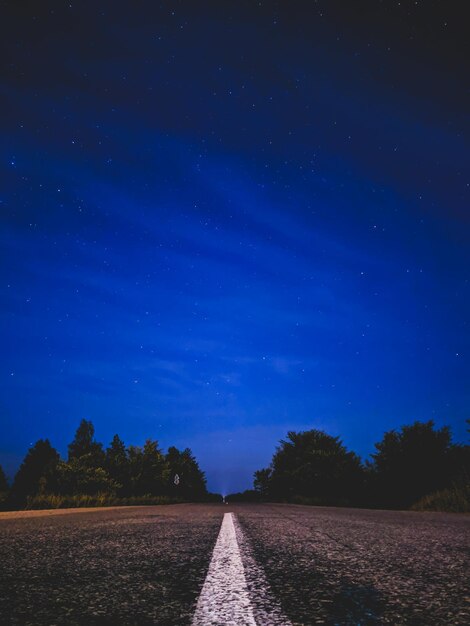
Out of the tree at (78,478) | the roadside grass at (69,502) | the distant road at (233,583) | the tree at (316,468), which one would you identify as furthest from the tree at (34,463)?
the distant road at (233,583)

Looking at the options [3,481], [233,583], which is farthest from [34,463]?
[233,583]

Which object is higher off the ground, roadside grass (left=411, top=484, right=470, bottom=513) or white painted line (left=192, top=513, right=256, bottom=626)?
white painted line (left=192, top=513, right=256, bottom=626)

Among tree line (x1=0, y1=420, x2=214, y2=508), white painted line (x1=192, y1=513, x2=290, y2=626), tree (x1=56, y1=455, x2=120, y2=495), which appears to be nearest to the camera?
white painted line (x1=192, y1=513, x2=290, y2=626)

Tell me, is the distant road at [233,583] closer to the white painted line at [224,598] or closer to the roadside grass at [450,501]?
the white painted line at [224,598]

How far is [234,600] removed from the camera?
1659mm

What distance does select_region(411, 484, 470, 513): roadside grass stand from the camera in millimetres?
11120

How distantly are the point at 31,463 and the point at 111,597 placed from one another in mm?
65300

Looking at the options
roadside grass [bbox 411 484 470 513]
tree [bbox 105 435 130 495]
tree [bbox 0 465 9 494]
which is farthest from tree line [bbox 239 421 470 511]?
tree [bbox 0 465 9 494]

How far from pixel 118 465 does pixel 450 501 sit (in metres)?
23.1

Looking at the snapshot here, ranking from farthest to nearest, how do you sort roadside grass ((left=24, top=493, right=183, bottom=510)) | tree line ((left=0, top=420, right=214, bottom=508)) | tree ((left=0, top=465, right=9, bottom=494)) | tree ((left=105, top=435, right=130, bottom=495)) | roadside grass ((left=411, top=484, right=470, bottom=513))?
tree ((left=0, top=465, right=9, bottom=494)) → tree ((left=105, top=435, right=130, bottom=495)) → tree line ((left=0, top=420, right=214, bottom=508)) → roadside grass ((left=24, top=493, right=183, bottom=510)) → roadside grass ((left=411, top=484, right=470, bottom=513))

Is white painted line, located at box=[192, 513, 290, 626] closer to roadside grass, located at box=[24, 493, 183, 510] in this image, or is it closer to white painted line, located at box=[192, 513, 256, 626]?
white painted line, located at box=[192, 513, 256, 626]

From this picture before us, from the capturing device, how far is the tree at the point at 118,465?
28562 millimetres

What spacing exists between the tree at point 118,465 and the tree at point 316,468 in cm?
1667

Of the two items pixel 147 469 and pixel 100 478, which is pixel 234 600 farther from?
pixel 147 469
